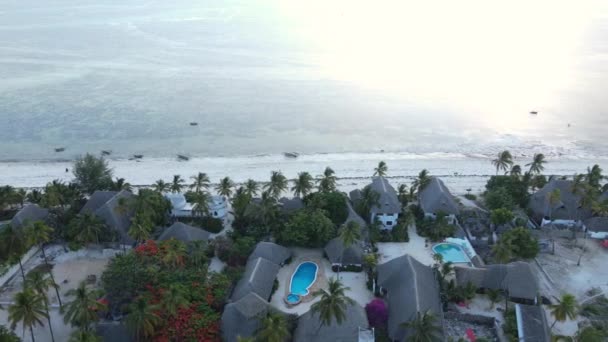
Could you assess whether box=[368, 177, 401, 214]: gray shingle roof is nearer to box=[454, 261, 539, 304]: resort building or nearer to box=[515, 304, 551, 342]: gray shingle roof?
box=[454, 261, 539, 304]: resort building

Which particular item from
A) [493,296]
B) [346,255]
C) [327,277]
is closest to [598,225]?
[493,296]

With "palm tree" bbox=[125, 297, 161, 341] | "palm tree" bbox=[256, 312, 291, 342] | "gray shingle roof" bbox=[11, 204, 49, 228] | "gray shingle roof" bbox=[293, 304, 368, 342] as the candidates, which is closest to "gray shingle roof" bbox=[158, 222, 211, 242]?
"gray shingle roof" bbox=[11, 204, 49, 228]

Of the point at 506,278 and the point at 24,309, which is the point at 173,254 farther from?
the point at 506,278

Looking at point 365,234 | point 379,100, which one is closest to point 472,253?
point 365,234

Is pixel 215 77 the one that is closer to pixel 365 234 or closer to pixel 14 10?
pixel 365 234

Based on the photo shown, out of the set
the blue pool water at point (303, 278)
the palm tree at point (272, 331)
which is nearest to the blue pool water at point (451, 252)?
the blue pool water at point (303, 278)
